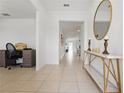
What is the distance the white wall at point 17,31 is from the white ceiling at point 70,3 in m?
1.34

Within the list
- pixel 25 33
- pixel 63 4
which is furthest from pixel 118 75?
pixel 25 33

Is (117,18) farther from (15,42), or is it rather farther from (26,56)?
(15,42)

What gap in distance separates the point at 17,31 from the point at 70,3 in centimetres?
298

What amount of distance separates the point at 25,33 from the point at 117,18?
538cm

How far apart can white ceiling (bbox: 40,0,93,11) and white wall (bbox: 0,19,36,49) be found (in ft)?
4.38

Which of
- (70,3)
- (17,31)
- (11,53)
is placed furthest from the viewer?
(17,31)

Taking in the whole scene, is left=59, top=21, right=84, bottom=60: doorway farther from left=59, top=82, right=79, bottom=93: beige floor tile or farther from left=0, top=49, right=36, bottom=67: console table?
left=59, top=82, right=79, bottom=93: beige floor tile

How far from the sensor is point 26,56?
22.0 feet

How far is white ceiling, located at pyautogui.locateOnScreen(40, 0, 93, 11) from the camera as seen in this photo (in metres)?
6.23

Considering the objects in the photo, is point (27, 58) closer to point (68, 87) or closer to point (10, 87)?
point (10, 87)

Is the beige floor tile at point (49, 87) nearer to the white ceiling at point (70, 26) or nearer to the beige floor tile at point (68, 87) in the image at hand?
the beige floor tile at point (68, 87)

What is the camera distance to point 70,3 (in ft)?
21.3

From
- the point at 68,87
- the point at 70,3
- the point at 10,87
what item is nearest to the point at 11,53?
the point at 70,3

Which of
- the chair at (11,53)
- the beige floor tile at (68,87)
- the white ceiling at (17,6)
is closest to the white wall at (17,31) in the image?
the chair at (11,53)
